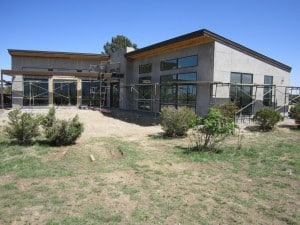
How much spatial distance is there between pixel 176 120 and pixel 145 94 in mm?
12556

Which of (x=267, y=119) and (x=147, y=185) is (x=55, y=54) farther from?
(x=147, y=185)

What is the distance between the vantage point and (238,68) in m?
18.7

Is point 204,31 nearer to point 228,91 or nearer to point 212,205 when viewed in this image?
point 228,91

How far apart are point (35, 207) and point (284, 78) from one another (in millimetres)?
21130

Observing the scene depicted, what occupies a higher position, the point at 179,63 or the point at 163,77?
the point at 179,63

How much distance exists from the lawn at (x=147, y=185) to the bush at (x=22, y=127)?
0.58 meters

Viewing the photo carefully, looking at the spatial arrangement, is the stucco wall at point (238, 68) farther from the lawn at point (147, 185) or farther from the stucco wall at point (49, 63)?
the stucco wall at point (49, 63)

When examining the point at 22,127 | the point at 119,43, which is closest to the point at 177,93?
the point at 22,127

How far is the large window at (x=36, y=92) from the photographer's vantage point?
87.0 ft

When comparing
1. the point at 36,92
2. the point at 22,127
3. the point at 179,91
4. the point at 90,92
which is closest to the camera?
the point at 22,127

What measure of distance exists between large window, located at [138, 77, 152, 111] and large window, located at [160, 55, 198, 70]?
246cm

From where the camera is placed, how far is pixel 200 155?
379 inches

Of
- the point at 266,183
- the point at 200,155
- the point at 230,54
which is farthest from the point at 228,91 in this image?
the point at 266,183

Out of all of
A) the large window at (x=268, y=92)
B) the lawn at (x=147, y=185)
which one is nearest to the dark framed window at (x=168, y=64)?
the large window at (x=268, y=92)
